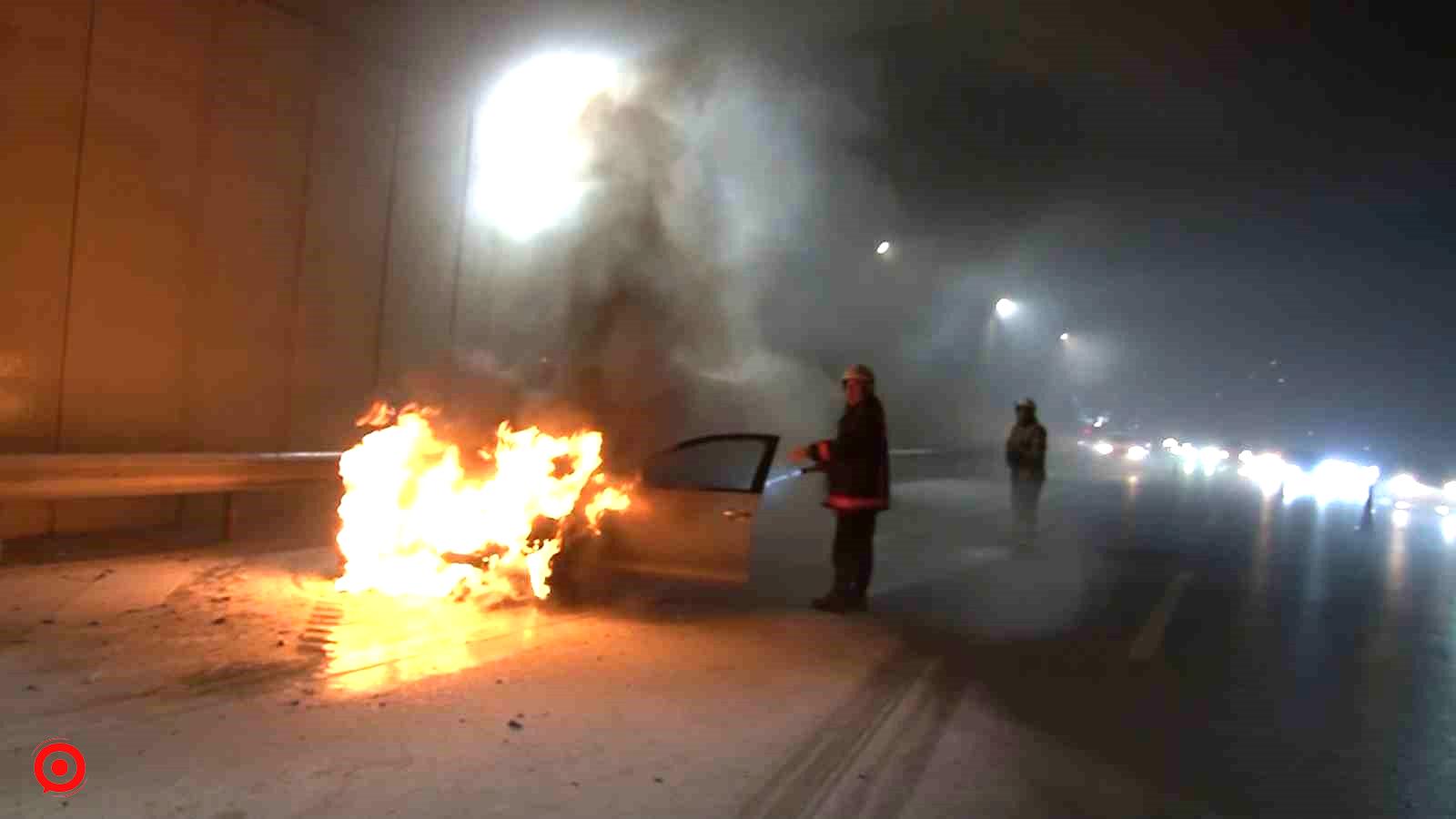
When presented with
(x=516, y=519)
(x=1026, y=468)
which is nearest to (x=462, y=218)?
(x=516, y=519)

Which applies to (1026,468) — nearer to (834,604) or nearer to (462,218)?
(834,604)

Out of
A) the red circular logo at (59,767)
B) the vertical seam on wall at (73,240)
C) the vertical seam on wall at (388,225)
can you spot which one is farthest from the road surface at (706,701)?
the vertical seam on wall at (388,225)

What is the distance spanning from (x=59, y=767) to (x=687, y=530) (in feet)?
14.3

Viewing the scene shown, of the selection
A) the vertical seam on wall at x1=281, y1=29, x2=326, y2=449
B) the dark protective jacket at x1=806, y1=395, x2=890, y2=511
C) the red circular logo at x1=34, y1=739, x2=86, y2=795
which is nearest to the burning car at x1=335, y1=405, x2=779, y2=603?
the dark protective jacket at x1=806, y1=395, x2=890, y2=511

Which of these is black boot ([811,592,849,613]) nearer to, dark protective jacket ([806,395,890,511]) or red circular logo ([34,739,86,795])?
dark protective jacket ([806,395,890,511])

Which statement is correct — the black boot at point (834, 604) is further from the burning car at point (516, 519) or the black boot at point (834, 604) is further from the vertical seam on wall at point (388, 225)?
the vertical seam on wall at point (388, 225)

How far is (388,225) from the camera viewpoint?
11.6 meters

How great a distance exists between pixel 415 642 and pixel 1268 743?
4.33 metres

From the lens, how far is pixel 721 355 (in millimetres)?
17281

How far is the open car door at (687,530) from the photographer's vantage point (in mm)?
7781

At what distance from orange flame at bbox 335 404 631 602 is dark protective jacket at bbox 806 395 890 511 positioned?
1.73 metres

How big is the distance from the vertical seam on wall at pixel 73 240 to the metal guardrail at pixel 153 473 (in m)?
0.52

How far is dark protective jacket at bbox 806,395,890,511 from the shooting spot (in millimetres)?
8031

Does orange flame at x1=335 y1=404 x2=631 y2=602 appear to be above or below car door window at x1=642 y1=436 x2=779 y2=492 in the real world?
below
